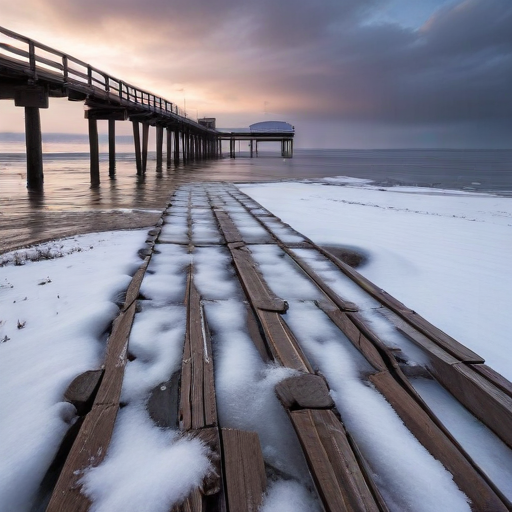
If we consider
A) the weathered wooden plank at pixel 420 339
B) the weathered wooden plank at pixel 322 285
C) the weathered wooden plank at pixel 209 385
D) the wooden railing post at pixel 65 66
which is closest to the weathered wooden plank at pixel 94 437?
the weathered wooden plank at pixel 209 385

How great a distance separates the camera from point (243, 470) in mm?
1323

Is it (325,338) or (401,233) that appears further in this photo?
(401,233)

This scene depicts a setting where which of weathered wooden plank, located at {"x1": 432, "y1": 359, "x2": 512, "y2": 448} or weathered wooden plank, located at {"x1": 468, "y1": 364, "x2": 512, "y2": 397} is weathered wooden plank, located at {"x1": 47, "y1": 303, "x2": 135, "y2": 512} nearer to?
weathered wooden plank, located at {"x1": 432, "y1": 359, "x2": 512, "y2": 448}

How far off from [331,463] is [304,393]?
41cm

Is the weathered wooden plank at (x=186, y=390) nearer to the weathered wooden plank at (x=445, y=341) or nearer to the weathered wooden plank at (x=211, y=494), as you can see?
the weathered wooden plank at (x=211, y=494)

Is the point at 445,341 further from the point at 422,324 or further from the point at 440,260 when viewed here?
the point at 440,260

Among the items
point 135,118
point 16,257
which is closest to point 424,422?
point 16,257

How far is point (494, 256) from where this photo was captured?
214 inches

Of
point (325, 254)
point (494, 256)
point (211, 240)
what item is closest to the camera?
point (325, 254)

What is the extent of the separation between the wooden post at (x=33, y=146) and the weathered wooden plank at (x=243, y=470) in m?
13.4

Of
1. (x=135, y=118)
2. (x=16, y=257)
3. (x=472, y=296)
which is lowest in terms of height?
(x=472, y=296)

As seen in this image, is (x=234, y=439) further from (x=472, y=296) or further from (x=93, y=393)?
(x=472, y=296)

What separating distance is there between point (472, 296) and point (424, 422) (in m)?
2.83

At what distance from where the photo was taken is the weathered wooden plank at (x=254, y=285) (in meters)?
2.72
